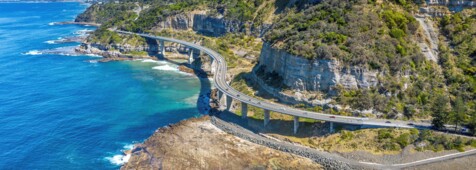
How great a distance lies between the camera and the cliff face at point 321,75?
71.2m

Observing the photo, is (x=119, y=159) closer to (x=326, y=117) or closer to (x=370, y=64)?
(x=326, y=117)

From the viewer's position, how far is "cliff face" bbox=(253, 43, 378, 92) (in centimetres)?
7125

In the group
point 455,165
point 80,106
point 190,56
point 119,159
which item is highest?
point 190,56

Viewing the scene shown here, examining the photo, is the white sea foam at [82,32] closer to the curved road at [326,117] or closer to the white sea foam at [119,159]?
the curved road at [326,117]

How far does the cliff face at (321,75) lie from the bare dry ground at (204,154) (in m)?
16.3

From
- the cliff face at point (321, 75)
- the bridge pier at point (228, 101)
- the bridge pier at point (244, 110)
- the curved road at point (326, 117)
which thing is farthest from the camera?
the bridge pier at point (228, 101)

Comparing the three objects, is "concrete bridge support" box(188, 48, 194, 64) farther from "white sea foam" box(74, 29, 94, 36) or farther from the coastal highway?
"white sea foam" box(74, 29, 94, 36)

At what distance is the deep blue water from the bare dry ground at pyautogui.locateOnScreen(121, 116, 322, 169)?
4.83 m

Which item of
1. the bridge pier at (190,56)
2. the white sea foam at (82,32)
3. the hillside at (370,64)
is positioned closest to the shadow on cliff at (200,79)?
the bridge pier at (190,56)

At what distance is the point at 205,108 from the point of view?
8750 cm

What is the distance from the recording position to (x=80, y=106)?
88500mm

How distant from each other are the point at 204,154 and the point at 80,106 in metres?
38.3

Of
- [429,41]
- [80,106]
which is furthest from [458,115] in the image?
[80,106]

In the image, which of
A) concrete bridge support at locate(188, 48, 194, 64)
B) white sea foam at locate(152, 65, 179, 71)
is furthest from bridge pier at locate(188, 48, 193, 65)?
white sea foam at locate(152, 65, 179, 71)
